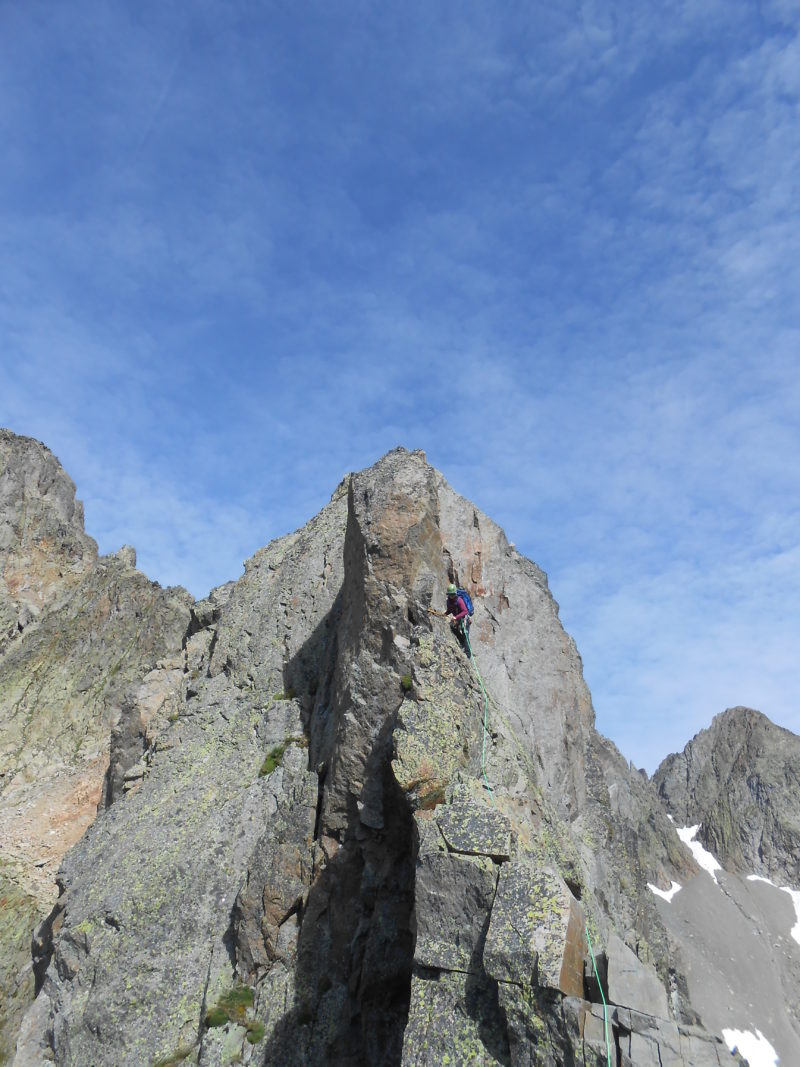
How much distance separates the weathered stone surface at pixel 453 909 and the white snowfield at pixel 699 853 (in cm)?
17359

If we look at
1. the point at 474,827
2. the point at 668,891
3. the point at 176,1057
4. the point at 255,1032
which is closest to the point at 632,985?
the point at 474,827

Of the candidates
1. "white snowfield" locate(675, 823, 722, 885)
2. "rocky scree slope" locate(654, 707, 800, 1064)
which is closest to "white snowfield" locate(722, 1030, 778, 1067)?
"rocky scree slope" locate(654, 707, 800, 1064)

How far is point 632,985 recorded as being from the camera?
41.4ft

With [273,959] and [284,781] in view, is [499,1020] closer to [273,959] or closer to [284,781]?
[273,959]

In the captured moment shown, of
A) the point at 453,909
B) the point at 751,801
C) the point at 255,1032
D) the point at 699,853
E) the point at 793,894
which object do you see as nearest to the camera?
the point at 453,909

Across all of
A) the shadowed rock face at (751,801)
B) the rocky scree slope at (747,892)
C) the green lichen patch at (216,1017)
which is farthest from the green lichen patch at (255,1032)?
the shadowed rock face at (751,801)

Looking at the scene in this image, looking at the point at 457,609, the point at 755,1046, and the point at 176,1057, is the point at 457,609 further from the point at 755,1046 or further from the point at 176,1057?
the point at 755,1046

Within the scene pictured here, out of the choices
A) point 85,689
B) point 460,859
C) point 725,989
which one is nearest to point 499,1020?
point 460,859

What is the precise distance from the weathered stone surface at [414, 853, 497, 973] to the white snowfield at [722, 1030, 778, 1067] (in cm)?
12409

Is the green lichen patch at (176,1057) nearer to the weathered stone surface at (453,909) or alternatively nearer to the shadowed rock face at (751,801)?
the weathered stone surface at (453,909)

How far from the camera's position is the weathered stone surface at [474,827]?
14727mm

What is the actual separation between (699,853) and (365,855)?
187987 mm

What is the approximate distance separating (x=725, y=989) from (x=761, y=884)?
4987 cm

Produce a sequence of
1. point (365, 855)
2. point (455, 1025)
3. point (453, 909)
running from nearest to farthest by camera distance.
→ point (455, 1025) < point (453, 909) < point (365, 855)
